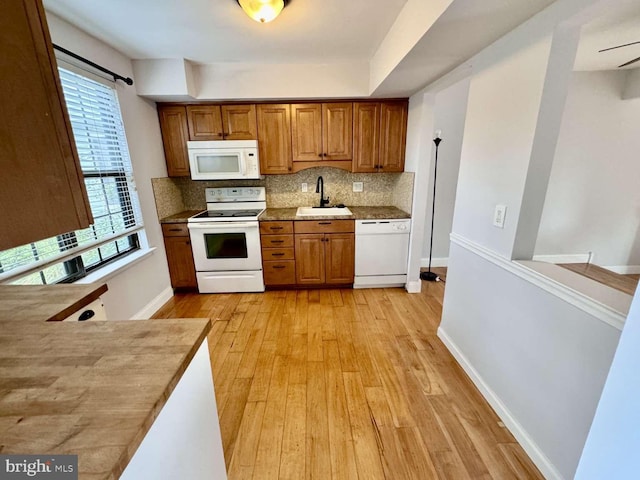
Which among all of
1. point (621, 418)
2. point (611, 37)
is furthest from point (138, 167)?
point (611, 37)

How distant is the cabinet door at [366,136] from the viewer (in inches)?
115

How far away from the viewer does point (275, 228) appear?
2.92 meters

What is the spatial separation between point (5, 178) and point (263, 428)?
1569 mm

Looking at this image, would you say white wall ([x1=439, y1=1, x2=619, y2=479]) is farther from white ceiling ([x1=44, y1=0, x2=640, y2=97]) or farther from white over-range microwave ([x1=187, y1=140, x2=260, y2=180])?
white over-range microwave ([x1=187, y1=140, x2=260, y2=180])

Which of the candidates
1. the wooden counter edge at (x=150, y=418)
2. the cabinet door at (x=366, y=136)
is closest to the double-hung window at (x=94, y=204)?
the wooden counter edge at (x=150, y=418)

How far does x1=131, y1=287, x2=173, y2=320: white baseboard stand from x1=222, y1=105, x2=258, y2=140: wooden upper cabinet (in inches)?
73.9

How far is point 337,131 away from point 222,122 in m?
1.29

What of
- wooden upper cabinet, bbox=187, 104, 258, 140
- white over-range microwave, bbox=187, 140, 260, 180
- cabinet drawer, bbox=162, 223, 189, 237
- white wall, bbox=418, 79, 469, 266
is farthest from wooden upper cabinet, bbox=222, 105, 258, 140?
white wall, bbox=418, 79, 469, 266

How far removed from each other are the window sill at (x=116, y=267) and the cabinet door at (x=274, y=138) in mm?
1500

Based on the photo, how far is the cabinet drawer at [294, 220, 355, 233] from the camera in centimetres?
291

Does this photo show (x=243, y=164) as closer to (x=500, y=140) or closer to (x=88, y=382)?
(x=500, y=140)

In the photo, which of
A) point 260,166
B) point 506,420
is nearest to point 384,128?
point 260,166

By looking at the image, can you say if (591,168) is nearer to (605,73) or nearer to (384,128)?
(605,73)

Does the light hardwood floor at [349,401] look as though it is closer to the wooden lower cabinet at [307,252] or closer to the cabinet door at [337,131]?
the wooden lower cabinet at [307,252]
